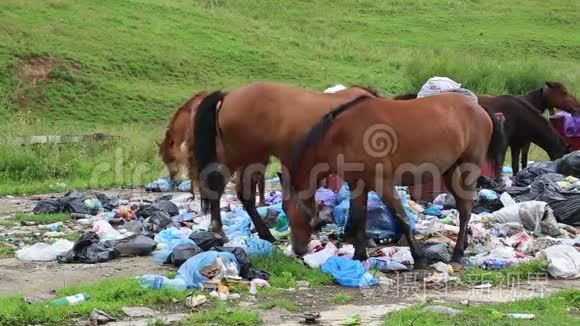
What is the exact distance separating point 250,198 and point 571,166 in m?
5.44

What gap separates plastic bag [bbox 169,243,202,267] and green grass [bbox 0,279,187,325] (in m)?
0.78

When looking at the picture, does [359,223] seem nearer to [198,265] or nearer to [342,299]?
[342,299]

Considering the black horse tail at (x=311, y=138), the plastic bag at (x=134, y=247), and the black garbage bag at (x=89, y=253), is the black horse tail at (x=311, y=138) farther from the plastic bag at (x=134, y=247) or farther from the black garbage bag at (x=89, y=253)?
Answer: the black garbage bag at (x=89, y=253)

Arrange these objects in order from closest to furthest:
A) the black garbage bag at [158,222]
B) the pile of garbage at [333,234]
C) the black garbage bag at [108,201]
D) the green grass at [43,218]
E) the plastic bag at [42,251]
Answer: the pile of garbage at [333,234] < the plastic bag at [42,251] < the black garbage bag at [158,222] < the green grass at [43,218] < the black garbage bag at [108,201]

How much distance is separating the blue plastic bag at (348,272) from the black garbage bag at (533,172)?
17.5ft

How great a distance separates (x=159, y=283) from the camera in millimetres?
6512

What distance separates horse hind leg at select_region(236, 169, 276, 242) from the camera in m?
8.69

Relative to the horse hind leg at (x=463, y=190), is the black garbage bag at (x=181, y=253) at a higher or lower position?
lower

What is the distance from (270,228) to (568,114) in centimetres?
803

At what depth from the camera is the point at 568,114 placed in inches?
596

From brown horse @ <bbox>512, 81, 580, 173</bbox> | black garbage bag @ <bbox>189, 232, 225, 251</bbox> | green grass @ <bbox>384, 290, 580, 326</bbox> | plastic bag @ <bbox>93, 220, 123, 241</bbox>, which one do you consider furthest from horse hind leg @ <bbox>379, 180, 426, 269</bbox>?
brown horse @ <bbox>512, 81, 580, 173</bbox>

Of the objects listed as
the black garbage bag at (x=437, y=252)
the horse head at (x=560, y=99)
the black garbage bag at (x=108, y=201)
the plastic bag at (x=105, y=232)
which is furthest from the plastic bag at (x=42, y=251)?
the horse head at (x=560, y=99)

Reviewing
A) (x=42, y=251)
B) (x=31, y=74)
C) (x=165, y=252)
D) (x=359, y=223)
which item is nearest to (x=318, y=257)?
(x=359, y=223)

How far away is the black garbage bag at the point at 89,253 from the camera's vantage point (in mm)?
7746
